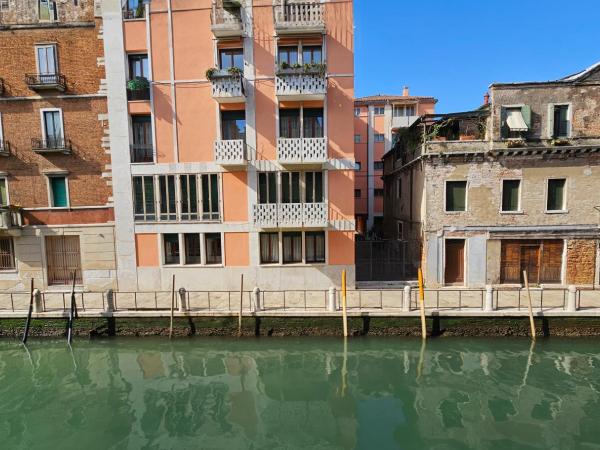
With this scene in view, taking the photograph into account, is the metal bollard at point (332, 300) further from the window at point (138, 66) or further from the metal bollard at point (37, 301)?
the window at point (138, 66)

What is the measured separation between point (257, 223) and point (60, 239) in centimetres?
1005

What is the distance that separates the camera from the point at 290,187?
15.1 m

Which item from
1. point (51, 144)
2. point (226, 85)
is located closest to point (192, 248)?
point (226, 85)

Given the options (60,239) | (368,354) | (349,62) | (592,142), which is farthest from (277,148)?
(592,142)

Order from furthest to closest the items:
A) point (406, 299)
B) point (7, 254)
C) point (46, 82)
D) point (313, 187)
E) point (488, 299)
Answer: point (7, 254), point (313, 187), point (46, 82), point (406, 299), point (488, 299)

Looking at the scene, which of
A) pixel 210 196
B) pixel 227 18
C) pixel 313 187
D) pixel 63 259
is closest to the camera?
pixel 227 18

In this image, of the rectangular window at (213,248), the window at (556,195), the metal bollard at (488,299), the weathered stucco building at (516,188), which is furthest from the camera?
the rectangular window at (213,248)

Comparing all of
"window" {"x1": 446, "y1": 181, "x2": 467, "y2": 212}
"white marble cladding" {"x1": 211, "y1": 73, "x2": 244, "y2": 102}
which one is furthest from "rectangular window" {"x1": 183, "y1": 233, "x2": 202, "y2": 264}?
"window" {"x1": 446, "y1": 181, "x2": 467, "y2": 212}

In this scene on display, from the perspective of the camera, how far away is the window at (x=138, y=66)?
15.2m

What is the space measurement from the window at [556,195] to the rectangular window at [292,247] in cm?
1163

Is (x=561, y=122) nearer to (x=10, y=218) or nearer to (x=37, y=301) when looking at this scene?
(x=37, y=301)

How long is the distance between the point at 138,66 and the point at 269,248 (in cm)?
1053

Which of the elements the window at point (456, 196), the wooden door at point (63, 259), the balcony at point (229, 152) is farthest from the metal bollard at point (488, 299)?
the wooden door at point (63, 259)

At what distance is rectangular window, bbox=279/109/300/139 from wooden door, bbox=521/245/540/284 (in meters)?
12.0
